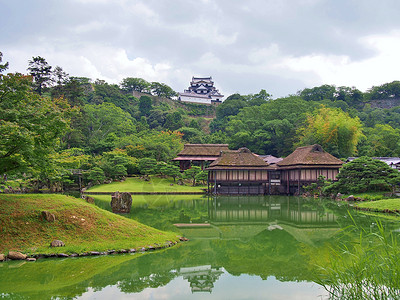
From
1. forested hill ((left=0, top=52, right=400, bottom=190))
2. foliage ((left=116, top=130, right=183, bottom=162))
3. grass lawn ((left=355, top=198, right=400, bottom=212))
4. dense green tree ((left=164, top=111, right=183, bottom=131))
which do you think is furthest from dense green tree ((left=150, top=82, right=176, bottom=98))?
grass lawn ((left=355, top=198, right=400, bottom=212))

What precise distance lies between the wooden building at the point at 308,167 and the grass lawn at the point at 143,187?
8.84 metres

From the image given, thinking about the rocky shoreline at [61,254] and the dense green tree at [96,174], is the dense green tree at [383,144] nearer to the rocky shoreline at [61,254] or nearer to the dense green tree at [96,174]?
the dense green tree at [96,174]

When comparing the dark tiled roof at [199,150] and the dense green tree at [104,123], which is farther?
the dense green tree at [104,123]

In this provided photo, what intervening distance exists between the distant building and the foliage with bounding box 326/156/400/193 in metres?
63.0

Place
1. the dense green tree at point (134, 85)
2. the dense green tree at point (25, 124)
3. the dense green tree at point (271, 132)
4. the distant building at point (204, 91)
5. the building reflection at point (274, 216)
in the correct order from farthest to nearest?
the distant building at point (204, 91) < the dense green tree at point (134, 85) < the dense green tree at point (271, 132) < the building reflection at point (274, 216) < the dense green tree at point (25, 124)

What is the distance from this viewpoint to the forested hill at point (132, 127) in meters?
10.2

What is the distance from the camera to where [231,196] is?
102ft

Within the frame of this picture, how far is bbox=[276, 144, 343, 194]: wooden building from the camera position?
1209 inches

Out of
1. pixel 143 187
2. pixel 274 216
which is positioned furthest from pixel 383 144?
pixel 274 216

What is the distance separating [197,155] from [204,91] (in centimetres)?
4982

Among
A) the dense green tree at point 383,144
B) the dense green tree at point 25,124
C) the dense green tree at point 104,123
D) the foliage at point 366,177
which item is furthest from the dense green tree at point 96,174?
the dense green tree at point 383,144

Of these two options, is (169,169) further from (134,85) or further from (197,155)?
(134,85)

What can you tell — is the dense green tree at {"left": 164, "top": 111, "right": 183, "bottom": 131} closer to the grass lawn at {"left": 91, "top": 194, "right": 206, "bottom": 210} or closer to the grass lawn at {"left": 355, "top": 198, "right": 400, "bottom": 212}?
the grass lawn at {"left": 91, "top": 194, "right": 206, "bottom": 210}

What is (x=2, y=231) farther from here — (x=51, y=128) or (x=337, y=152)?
(x=337, y=152)
